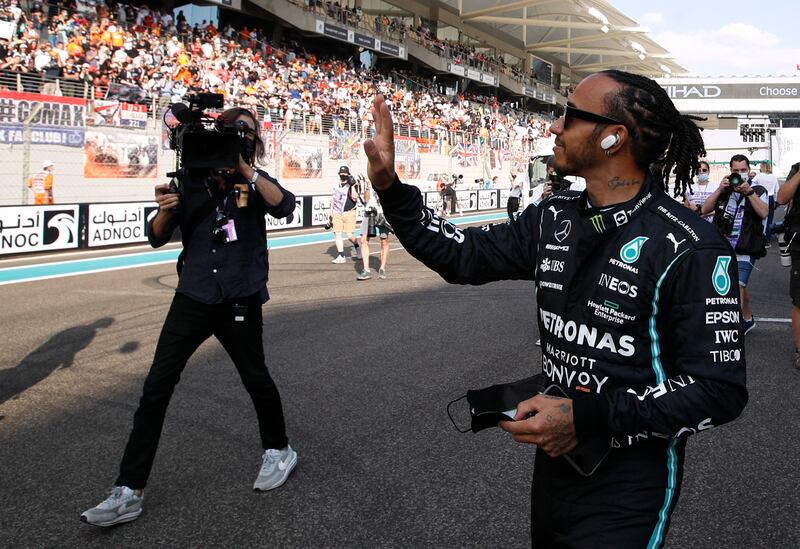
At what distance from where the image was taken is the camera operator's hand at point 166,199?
3.36 metres

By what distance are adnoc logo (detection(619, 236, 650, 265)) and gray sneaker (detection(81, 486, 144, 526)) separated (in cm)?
260

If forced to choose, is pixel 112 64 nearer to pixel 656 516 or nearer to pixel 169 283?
pixel 169 283

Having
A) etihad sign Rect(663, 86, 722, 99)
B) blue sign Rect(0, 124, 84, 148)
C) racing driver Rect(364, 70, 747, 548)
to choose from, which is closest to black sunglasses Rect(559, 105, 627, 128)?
racing driver Rect(364, 70, 747, 548)

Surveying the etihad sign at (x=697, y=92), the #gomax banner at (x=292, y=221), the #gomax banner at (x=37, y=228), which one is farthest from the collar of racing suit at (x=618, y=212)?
the etihad sign at (x=697, y=92)

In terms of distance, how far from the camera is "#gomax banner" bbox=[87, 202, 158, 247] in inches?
577

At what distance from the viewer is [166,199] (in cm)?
336

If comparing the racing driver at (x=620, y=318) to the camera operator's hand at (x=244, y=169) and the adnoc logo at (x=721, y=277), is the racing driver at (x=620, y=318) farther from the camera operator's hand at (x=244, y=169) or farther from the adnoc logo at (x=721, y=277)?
the camera operator's hand at (x=244, y=169)

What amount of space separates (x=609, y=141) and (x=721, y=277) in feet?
1.40

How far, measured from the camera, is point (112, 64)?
19.5 meters

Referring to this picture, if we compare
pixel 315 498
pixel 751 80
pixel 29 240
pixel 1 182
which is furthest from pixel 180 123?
pixel 751 80

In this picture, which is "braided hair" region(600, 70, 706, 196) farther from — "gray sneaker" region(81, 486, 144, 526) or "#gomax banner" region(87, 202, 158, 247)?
"#gomax banner" region(87, 202, 158, 247)

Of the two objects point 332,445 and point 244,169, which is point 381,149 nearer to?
point 244,169

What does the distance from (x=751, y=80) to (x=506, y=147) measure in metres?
14.5

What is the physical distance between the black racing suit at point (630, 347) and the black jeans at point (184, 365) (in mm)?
1810
